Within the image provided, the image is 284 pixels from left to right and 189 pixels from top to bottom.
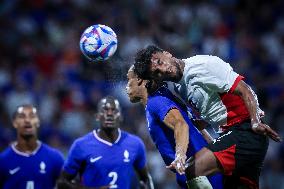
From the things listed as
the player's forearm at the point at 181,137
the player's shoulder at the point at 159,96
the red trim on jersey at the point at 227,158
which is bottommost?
the red trim on jersey at the point at 227,158

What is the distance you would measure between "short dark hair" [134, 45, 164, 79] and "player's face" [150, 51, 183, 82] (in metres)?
0.04

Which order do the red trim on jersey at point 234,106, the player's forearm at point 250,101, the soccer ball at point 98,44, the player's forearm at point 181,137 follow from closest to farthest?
the player's forearm at point 181,137
the player's forearm at point 250,101
the red trim on jersey at point 234,106
the soccer ball at point 98,44

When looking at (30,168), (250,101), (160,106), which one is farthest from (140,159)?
(250,101)

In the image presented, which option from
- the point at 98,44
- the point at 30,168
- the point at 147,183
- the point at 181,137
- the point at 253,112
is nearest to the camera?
the point at 181,137

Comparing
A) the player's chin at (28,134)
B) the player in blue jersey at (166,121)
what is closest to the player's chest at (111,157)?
the player's chin at (28,134)

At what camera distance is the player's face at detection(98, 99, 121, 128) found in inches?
300

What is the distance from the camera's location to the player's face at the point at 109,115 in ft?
25.0

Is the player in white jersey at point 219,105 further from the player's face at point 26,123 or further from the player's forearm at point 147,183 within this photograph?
the player's face at point 26,123

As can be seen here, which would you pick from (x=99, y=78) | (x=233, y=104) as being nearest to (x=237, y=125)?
(x=233, y=104)

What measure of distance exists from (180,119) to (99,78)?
5745mm

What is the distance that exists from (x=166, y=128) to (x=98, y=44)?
105 cm

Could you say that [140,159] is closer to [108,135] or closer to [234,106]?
[108,135]

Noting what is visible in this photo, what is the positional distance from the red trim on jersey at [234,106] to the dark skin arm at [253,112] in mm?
44

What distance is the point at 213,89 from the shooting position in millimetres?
6160
